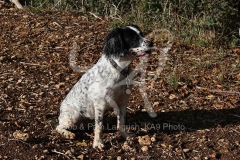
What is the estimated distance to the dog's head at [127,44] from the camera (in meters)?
4.68

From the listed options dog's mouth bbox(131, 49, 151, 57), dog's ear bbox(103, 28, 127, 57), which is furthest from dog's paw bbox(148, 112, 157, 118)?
dog's ear bbox(103, 28, 127, 57)

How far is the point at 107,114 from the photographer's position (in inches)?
234

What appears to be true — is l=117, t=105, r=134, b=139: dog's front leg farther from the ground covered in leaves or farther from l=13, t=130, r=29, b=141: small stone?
l=13, t=130, r=29, b=141: small stone

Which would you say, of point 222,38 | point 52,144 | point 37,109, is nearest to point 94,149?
point 52,144

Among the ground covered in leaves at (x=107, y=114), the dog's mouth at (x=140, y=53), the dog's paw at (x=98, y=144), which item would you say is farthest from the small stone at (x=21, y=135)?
the dog's mouth at (x=140, y=53)

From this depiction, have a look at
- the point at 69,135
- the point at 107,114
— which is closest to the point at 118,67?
the point at 69,135

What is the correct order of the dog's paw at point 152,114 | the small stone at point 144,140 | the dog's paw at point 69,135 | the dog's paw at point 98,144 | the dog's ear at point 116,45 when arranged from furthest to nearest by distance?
the dog's paw at point 152,114
the dog's paw at point 69,135
the small stone at point 144,140
the dog's paw at point 98,144
the dog's ear at point 116,45

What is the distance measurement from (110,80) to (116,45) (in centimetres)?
41

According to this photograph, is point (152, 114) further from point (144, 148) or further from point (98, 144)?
point (98, 144)

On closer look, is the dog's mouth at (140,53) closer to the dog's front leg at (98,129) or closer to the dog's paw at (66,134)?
the dog's front leg at (98,129)

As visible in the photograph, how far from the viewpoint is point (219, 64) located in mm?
7711

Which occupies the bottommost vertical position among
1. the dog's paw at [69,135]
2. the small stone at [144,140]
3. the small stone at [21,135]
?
the small stone at [144,140]

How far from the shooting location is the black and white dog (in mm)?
4723

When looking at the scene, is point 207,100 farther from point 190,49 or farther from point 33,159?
point 33,159
